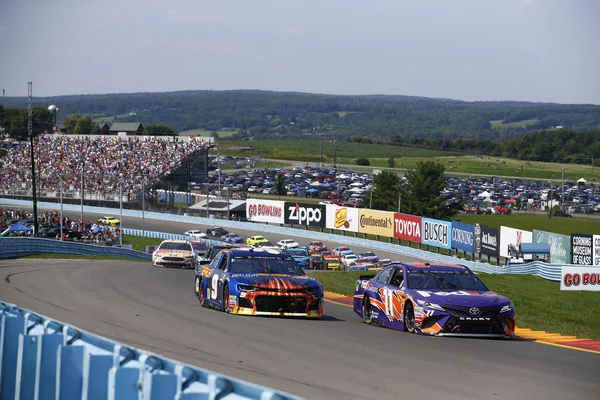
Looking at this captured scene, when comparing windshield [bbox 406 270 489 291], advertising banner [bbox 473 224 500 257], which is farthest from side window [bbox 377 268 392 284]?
advertising banner [bbox 473 224 500 257]

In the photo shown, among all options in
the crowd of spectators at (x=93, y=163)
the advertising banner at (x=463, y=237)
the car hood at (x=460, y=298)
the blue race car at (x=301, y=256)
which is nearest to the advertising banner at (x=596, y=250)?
the advertising banner at (x=463, y=237)

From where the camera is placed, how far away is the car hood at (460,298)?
46.1 feet

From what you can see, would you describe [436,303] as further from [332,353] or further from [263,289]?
[263,289]

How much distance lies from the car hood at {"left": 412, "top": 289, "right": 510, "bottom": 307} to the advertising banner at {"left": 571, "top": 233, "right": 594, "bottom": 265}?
115 feet

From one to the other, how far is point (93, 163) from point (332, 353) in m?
79.0

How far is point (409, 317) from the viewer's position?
14.7 meters

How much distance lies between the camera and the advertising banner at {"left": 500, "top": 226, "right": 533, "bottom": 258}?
55250mm

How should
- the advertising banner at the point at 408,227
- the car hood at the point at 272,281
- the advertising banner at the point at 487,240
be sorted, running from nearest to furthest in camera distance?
the car hood at the point at 272,281 → the advertising banner at the point at 487,240 → the advertising banner at the point at 408,227

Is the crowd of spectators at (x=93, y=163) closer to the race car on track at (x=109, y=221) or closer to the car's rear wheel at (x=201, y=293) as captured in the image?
the race car on track at (x=109, y=221)

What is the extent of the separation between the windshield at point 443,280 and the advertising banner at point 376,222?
5451 cm

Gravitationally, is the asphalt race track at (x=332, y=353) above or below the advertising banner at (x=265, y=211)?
above

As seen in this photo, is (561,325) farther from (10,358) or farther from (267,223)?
(267,223)

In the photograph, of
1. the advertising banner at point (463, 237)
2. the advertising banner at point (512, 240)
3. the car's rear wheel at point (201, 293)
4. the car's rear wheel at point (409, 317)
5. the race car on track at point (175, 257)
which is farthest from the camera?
the advertising banner at point (463, 237)

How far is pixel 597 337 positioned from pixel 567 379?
6334 mm
